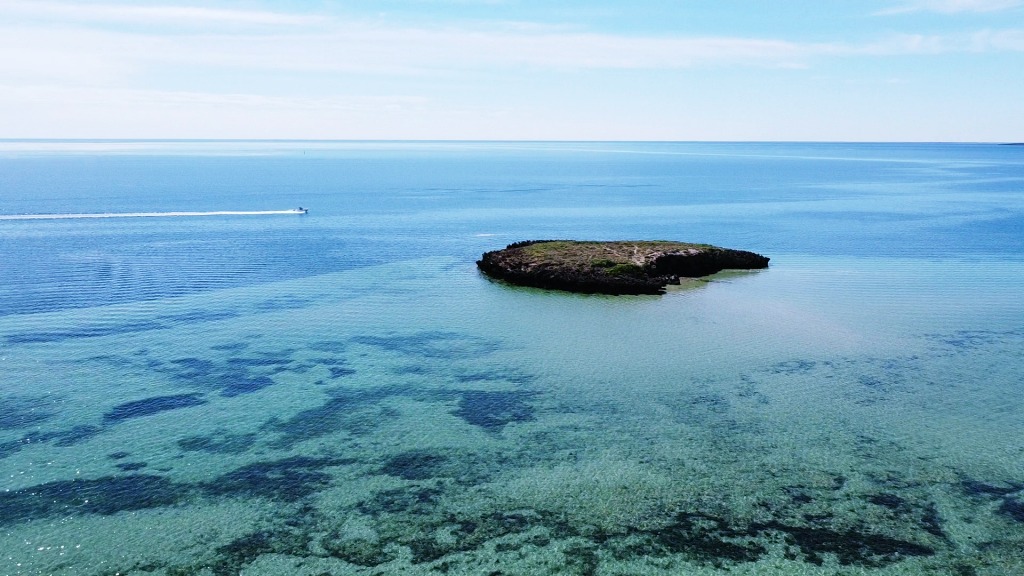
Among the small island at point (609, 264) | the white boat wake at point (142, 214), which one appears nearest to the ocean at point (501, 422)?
the small island at point (609, 264)

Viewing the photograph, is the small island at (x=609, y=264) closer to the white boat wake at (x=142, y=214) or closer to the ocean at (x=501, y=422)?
the ocean at (x=501, y=422)

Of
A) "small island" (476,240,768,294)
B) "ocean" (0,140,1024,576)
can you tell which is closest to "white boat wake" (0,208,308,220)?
"ocean" (0,140,1024,576)

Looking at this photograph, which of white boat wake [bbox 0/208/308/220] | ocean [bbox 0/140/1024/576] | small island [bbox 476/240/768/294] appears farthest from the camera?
white boat wake [bbox 0/208/308/220]

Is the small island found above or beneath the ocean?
above

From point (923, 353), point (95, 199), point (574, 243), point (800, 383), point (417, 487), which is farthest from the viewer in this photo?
point (95, 199)

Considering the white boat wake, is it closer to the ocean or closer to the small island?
the ocean

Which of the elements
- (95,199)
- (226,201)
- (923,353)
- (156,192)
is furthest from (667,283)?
(156,192)

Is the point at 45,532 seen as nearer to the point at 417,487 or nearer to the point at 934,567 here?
the point at 417,487
